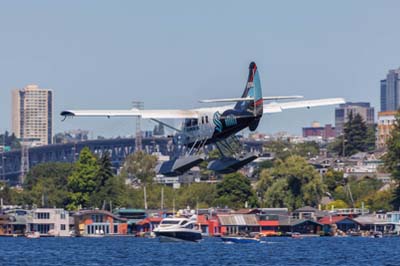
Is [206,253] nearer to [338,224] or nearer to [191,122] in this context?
[191,122]

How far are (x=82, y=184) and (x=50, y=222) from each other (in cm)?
1126

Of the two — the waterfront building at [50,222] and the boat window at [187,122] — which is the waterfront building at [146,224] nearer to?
the waterfront building at [50,222]

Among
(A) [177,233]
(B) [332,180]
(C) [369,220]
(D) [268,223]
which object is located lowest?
(A) [177,233]

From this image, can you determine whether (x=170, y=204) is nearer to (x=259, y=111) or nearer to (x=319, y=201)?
(x=319, y=201)

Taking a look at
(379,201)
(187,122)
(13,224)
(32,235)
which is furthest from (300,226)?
(187,122)

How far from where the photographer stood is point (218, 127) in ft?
225

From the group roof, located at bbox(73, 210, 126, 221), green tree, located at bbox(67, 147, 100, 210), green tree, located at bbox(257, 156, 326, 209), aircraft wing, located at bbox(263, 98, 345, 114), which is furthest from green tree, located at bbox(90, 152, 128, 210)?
aircraft wing, located at bbox(263, 98, 345, 114)

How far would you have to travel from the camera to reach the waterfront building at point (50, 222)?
13525cm

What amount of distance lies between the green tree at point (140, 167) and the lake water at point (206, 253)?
61.8 meters

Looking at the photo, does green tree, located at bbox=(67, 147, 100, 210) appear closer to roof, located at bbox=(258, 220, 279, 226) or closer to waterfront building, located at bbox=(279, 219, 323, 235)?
roof, located at bbox=(258, 220, 279, 226)

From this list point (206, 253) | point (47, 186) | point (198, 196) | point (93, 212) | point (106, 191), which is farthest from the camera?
point (47, 186)

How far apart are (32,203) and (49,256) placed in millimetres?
71564

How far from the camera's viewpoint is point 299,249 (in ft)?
311

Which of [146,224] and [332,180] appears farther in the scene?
[332,180]
